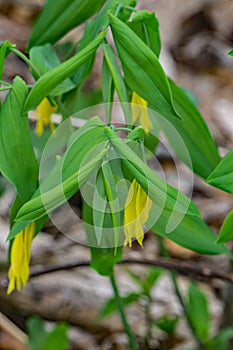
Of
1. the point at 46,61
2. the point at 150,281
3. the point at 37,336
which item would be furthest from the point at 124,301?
the point at 46,61

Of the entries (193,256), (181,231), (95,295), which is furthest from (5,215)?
(181,231)

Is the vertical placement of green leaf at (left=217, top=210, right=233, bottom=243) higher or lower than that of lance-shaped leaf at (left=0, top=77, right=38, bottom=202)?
higher

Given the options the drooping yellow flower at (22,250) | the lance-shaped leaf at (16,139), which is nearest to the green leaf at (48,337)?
the drooping yellow flower at (22,250)

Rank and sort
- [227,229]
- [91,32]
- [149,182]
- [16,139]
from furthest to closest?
[91,32]
[16,139]
[227,229]
[149,182]

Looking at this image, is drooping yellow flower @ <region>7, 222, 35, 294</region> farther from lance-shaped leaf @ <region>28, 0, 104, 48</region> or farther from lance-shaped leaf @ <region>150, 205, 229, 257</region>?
lance-shaped leaf @ <region>28, 0, 104, 48</region>

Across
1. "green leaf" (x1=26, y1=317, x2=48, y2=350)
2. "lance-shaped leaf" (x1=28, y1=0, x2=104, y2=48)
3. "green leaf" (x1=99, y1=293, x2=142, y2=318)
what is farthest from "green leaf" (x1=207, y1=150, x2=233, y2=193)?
"green leaf" (x1=26, y1=317, x2=48, y2=350)

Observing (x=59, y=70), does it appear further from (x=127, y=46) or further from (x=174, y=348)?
(x=174, y=348)

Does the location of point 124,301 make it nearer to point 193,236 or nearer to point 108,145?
point 193,236
